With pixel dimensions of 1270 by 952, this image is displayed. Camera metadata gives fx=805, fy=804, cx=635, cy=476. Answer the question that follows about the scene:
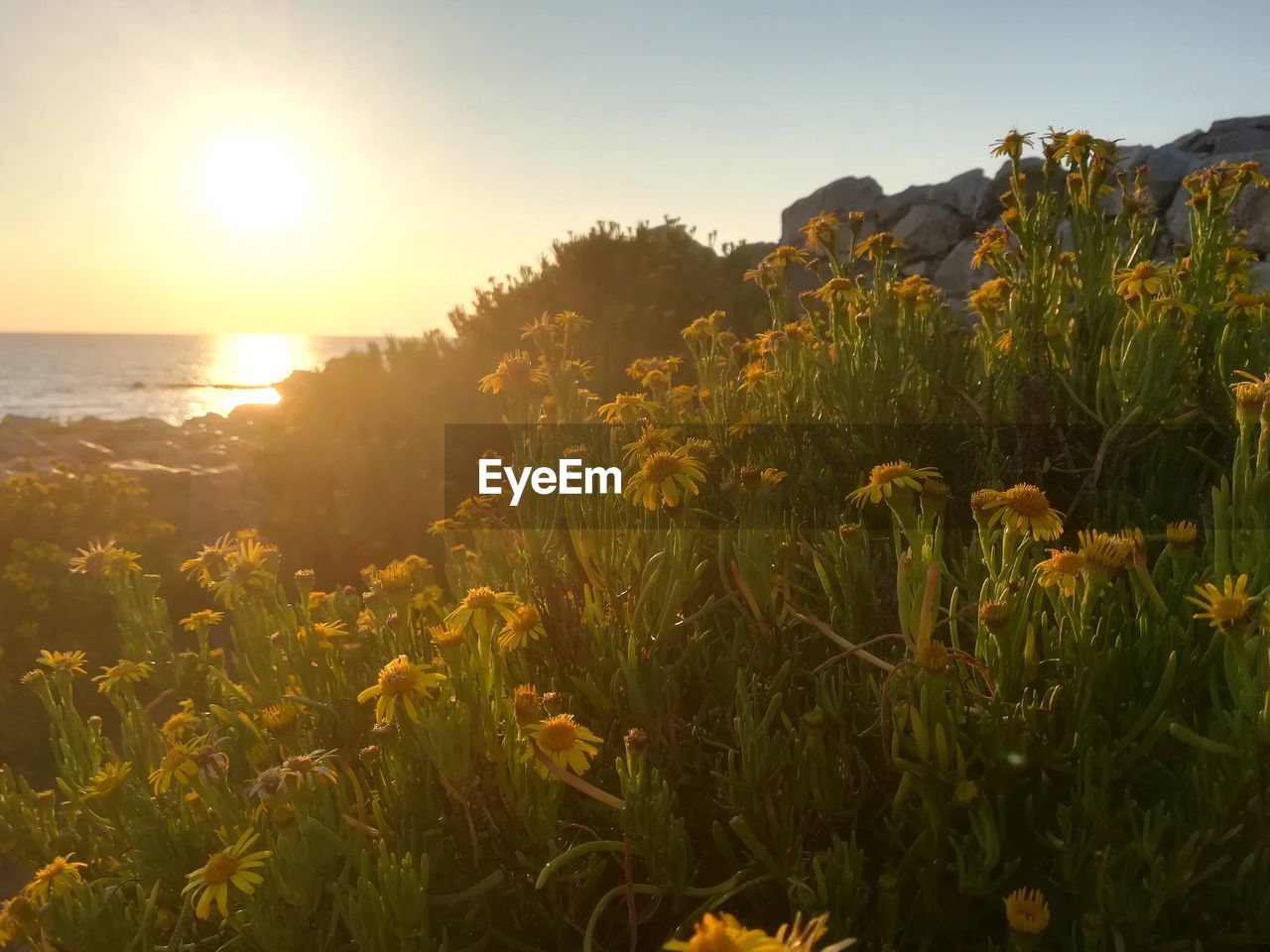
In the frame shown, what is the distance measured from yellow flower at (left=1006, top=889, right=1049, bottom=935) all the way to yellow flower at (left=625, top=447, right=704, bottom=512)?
1322 millimetres

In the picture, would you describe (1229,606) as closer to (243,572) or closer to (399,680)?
(399,680)

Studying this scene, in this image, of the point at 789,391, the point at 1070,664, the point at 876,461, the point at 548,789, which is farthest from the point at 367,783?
the point at 789,391

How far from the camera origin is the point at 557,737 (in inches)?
72.6

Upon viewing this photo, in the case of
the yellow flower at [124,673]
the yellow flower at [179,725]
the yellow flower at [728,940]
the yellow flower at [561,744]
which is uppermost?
the yellow flower at [728,940]

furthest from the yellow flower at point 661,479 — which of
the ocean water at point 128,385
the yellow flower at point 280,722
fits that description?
the ocean water at point 128,385

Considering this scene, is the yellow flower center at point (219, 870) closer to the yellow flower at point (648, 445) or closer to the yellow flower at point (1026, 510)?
the yellow flower at point (648, 445)

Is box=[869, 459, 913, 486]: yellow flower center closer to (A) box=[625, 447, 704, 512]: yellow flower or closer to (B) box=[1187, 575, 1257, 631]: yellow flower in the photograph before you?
(A) box=[625, 447, 704, 512]: yellow flower

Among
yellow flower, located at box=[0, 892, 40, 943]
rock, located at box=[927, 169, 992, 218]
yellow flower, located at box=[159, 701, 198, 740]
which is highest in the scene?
rock, located at box=[927, 169, 992, 218]

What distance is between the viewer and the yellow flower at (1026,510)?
1891 mm

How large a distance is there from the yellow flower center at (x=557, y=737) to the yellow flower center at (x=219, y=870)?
0.78m

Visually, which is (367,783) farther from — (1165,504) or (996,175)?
(996,175)

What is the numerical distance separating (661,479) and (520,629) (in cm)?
Result: 62

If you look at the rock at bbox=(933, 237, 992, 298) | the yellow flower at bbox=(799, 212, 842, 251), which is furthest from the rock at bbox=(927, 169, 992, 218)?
the yellow flower at bbox=(799, 212, 842, 251)

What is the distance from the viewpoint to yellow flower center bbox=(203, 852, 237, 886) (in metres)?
1.85
